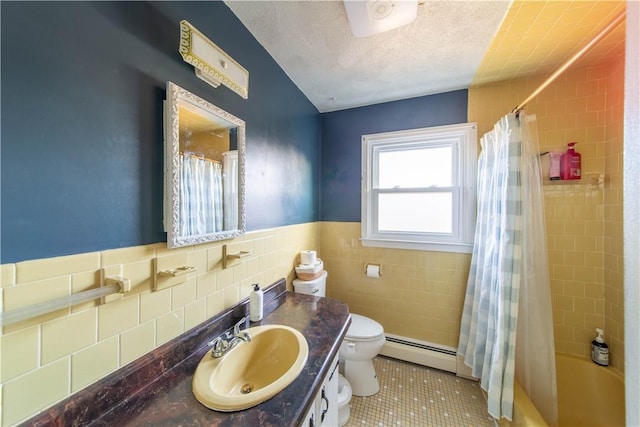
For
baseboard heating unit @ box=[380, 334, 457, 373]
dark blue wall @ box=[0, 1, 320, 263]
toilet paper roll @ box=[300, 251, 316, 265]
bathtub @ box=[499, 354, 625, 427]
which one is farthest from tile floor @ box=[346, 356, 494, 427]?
dark blue wall @ box=[0, 1, 320, 263]

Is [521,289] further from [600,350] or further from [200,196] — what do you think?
[200,196]

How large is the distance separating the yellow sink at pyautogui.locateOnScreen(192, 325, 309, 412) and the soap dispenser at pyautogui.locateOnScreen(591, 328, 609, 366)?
2030 mm

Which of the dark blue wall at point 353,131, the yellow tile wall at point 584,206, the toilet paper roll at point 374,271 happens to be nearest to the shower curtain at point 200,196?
the dark blue wall at point 353,131

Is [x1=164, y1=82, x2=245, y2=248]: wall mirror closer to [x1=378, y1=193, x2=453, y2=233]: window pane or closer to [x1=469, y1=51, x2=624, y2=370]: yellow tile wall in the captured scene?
[x1=378, y1=193, x2=453, y2=233]: window pane

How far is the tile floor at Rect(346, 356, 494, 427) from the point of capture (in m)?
1.42

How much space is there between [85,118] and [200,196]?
409 millimetres

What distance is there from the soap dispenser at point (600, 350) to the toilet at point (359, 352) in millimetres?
1404

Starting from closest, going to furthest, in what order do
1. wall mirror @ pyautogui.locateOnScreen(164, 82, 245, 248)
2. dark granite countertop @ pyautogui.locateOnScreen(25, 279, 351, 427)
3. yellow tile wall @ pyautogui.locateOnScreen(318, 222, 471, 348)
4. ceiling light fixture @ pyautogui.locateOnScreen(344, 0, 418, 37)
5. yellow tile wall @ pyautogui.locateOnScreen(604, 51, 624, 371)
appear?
dark granite countertop @ pyautogui.locateOnScreen(25, 279, 351, 427) < wall mirror @ pyautogui.locateOnScreen(164, 82, 245, 248) < ceiling light fixture @ pyautogui.locateOnScreen(344, 0, 418, 37) < yellow tile wall @ pyautogui.locateOnScreen(604, 51, 624, 371) < yellow tile wall @ pyautogui.locateOnScreen(318, 222, 471, 348)

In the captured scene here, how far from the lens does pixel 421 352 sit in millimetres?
1934

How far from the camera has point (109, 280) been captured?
65cm

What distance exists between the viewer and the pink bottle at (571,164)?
1535 mm

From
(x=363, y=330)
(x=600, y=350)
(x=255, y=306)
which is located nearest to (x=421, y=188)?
(x=363, y=330)

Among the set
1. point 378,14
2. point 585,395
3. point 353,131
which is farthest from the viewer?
point 353,131

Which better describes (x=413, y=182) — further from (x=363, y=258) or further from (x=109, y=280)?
(x=109, y=280)
